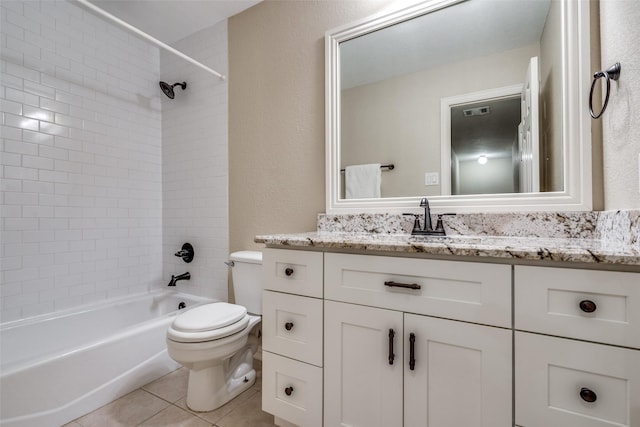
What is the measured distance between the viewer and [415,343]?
92cm

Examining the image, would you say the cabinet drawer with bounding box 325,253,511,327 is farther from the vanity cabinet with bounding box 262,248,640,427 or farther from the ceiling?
the ceiling

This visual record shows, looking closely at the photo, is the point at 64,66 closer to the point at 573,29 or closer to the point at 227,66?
the point at 227,66

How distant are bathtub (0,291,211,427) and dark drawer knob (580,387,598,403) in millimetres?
1932

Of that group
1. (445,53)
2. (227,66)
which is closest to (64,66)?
(227,66)

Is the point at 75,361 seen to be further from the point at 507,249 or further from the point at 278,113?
the point at 507,249

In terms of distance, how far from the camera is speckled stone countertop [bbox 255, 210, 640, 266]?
74 cm

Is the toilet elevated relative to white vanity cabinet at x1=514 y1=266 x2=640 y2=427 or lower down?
lower down

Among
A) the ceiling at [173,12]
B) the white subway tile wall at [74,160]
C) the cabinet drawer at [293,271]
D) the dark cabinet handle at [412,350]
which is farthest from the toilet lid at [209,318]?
the ceiling at [173,12]

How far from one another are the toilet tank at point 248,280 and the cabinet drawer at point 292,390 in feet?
1.92

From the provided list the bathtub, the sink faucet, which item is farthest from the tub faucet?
the sink faucet

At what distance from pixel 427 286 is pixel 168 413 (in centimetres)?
142

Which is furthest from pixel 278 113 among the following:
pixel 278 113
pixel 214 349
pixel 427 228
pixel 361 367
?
pixel 361 367

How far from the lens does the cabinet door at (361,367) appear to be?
37.9 inches

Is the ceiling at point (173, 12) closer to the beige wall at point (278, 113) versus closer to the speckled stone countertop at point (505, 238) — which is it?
the beige wall at point (278, 113)
